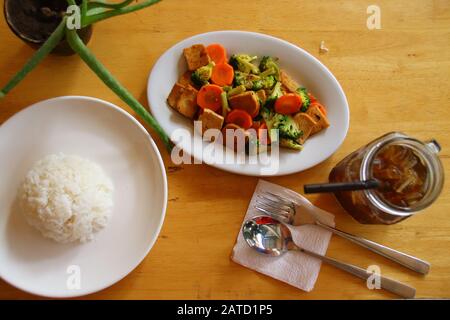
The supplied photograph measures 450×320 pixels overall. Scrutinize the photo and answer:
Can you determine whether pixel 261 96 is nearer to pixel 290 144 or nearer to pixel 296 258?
pixel 290 144

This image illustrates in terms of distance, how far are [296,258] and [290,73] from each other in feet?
1.77

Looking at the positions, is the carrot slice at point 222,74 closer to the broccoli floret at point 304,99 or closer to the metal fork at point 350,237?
the broccoli floret at point 304,99

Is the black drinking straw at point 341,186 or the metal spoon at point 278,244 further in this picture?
the metal spoon at point 278,244

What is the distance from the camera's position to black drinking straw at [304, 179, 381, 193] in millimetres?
905

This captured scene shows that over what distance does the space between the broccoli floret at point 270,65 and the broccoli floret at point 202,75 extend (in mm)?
157

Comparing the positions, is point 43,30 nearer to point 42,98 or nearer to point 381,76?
point 42,98

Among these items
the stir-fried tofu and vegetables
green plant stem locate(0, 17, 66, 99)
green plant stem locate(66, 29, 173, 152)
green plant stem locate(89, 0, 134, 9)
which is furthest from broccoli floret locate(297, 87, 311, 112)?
green plant stem locate(0, 17, 66, 99)

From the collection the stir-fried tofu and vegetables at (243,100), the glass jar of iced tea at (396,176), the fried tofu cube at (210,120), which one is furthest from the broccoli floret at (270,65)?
the glass jar of iced tea at (396,176)

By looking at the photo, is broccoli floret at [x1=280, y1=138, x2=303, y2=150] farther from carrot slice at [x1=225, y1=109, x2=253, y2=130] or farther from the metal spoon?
the metal spoon

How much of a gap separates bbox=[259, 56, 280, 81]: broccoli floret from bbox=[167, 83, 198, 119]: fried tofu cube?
220 mm

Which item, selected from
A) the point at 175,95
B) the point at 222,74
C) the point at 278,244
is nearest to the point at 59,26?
the point at 175,95

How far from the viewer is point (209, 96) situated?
1067 mm

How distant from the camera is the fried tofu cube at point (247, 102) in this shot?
3.42ft
